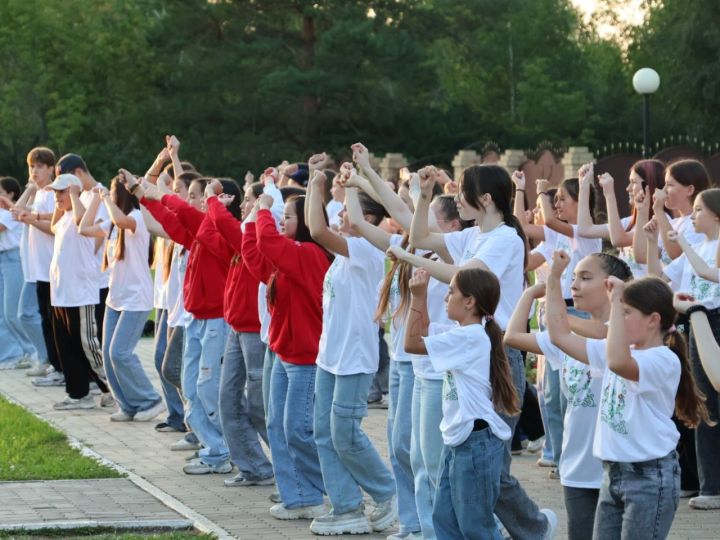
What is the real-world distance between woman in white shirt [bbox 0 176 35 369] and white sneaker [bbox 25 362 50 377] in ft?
2.08

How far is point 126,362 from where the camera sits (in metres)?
11.7

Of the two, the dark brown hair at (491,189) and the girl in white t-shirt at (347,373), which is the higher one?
the dark brown hair at (491,189)

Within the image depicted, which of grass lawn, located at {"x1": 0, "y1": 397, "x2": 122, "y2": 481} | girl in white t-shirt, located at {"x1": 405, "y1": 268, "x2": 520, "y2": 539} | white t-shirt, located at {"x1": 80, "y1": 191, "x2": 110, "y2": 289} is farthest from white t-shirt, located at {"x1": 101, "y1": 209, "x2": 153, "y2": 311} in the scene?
girl in white t-shirt, located at {"x1": 405, "y1": 268, "x2": 520, "y2": 539}

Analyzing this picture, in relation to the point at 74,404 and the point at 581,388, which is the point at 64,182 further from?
the point at 581,388

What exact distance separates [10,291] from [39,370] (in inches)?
44.0

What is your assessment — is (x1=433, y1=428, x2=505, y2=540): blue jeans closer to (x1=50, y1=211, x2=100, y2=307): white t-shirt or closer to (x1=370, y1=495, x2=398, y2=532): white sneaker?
(x1=370, y1=495, x2=398, y2=532): white sneaker

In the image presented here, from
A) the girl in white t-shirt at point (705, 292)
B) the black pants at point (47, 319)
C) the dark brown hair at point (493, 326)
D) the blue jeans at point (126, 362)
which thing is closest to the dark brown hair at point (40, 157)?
the black pants at point (47, 319)

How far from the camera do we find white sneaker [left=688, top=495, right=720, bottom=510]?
8305 mm

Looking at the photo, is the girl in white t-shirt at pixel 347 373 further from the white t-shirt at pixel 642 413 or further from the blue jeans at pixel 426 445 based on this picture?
the white t-shirt at pixel 642 413

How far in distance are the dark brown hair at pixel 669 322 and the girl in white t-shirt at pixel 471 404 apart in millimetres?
812

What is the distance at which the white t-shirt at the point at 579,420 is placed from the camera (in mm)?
5922

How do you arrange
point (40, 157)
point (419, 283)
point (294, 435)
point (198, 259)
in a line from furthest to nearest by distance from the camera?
point (40, 157) → point (198, 259) → point (294, 435) → point (419, 283)

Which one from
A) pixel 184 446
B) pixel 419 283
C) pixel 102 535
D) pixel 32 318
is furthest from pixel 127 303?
pixel 419 283

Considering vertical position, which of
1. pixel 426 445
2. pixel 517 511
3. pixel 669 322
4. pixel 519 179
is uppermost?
pixel 519 179
